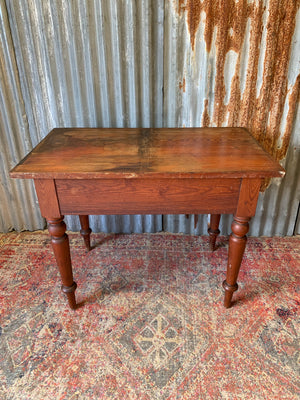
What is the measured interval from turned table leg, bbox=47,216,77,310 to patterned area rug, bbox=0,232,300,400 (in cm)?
16

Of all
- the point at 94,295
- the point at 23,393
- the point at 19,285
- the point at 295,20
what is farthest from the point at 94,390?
the point at 295,20

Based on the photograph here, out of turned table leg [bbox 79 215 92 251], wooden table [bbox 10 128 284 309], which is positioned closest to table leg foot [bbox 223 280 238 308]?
wooden table [bbox 10 128 284 309]

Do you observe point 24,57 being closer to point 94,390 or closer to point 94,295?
point 94,295

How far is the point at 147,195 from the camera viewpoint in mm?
1428

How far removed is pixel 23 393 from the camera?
1.38m

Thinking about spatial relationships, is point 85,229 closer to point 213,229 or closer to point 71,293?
point 71,293

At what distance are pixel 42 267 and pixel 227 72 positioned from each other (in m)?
1.73

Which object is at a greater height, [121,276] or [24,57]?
[24,57]

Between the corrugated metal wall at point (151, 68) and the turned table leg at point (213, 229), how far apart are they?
497mm

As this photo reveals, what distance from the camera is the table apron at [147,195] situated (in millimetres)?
1396

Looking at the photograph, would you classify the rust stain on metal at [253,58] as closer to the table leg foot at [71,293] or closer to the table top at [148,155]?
the table top at [148,155]

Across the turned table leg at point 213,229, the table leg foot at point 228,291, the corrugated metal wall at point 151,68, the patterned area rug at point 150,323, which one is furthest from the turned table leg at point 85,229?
the table leg foot at point 228,291

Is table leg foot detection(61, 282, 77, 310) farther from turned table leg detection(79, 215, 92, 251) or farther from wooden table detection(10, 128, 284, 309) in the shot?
turned table leg detection(79, 215, 92, 251)

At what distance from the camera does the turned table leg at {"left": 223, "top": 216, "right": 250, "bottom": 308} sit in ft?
4.95
